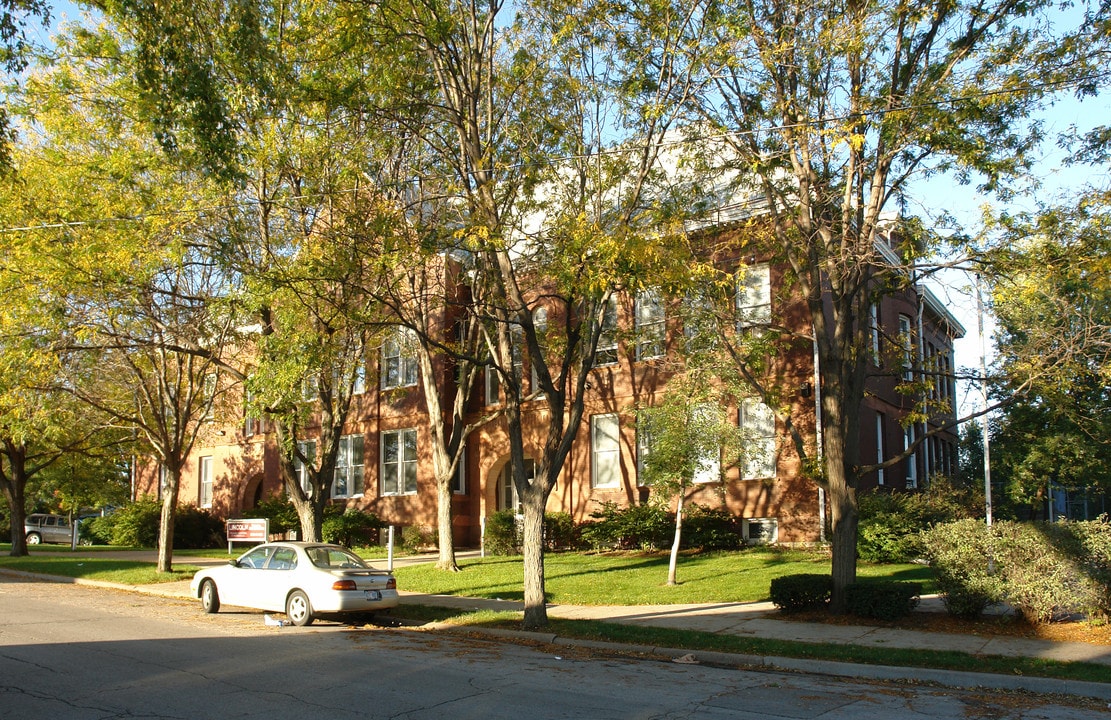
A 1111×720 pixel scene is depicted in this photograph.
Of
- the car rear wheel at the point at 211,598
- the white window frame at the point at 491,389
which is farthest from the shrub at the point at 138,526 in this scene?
the car rear wheel at the point at 211,598

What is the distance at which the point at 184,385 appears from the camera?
23.6 m

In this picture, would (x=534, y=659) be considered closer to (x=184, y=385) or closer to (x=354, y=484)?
(x=184, y=385)

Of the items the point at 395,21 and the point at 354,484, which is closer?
the point at 395,21

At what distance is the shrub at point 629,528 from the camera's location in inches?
934

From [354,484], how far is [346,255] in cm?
2077

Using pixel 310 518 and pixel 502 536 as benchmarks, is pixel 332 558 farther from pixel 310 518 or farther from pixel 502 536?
pixel 502 536

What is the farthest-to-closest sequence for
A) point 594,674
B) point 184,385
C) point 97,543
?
point 97,543 < point 184,385 < point 594,674

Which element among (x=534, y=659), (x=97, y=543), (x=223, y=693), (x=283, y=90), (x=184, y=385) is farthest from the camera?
(x=97, y=543)

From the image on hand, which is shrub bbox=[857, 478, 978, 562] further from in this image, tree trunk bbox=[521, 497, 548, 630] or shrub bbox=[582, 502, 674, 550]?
tree trunk bbox=[521, 497, 548, 630]

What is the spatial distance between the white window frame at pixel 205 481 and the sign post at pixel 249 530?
16.7 m

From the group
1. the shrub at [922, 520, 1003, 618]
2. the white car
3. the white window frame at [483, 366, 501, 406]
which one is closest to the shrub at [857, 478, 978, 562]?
the shrub at [922, 520, 1003, 618]

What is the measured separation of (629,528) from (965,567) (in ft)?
38.6

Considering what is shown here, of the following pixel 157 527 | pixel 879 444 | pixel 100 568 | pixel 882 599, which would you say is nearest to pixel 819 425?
pixel 879 444

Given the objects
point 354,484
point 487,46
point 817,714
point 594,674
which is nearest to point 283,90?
point 487,46
